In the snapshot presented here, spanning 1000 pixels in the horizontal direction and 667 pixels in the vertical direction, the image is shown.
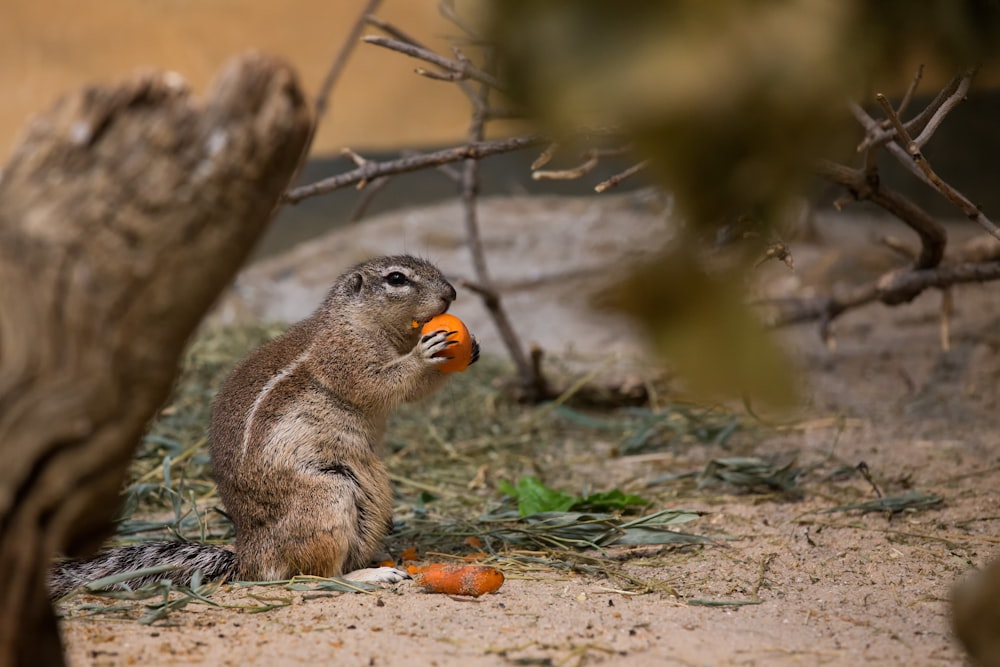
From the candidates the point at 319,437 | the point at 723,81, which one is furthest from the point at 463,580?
the point at 723,81

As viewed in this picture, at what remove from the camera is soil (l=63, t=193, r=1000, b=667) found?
2.80 m

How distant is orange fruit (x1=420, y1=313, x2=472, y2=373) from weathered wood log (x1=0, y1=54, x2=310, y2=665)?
85.0 inches

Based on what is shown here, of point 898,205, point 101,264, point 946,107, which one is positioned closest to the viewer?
point 101,264

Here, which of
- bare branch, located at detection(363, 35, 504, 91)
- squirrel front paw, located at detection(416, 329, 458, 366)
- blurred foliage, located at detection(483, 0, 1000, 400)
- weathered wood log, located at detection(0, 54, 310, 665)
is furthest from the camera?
squirrel front paw, located at detection(416, 329, 458, 366)

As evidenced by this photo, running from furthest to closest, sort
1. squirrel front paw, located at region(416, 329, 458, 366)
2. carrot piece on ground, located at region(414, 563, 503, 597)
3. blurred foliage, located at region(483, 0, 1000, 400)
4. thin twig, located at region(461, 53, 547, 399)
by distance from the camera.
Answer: thin twig, located at region(461, 53, 547, 399) → squirrel front paw, located at region(416, 329, 458, 366) → carrot piece on ground, located at region(414, 563, 503, 597) → blurred foliage, located at region(483, 0, 1000, 400)

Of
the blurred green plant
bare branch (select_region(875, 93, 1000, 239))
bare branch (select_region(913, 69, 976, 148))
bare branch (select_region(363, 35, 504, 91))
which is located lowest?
the blurred green plant

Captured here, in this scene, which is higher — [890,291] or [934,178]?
[934,178]

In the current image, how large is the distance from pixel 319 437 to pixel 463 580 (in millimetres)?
887

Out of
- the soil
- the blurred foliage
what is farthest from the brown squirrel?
the blurred foliage

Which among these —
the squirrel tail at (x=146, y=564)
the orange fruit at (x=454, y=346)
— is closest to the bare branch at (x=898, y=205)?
the orange fruit at (x=454, y=346)

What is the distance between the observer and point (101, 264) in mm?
2088

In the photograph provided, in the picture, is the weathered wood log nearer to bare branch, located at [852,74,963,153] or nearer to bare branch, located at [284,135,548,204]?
bare branch, located at [284,135,548,204]

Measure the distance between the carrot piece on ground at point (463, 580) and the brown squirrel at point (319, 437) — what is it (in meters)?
0.26

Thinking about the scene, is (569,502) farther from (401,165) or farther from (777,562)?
(401,165)
